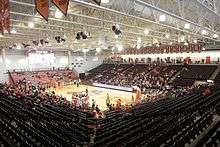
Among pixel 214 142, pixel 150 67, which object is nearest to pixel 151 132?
pixel 214 142

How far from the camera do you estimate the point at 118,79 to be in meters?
40.1

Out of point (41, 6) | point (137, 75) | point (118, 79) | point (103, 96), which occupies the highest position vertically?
point (41, 6)

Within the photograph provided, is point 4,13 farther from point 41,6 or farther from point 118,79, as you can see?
point 118,79

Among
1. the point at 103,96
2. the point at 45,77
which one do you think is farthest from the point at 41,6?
the point at 45,77

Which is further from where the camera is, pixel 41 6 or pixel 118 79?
pixel 118 79

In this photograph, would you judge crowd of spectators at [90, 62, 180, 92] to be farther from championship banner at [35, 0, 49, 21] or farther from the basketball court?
championship banner at [35, 0, 49, 21]

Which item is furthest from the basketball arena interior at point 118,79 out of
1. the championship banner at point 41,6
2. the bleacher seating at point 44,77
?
the bleacher seating at point 44,77

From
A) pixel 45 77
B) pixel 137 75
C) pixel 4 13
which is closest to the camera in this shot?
pixel 4 13

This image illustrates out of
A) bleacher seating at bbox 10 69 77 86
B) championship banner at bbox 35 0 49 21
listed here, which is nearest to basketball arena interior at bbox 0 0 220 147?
championship banner at bbox 35 0 49 21

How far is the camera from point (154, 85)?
33.4 m

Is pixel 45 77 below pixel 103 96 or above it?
above

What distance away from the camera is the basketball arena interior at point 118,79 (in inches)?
392

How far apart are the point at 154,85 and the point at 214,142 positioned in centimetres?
2562

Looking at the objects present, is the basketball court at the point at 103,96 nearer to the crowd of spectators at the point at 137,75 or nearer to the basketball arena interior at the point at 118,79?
the basketball arena interior at the point at 118,79
